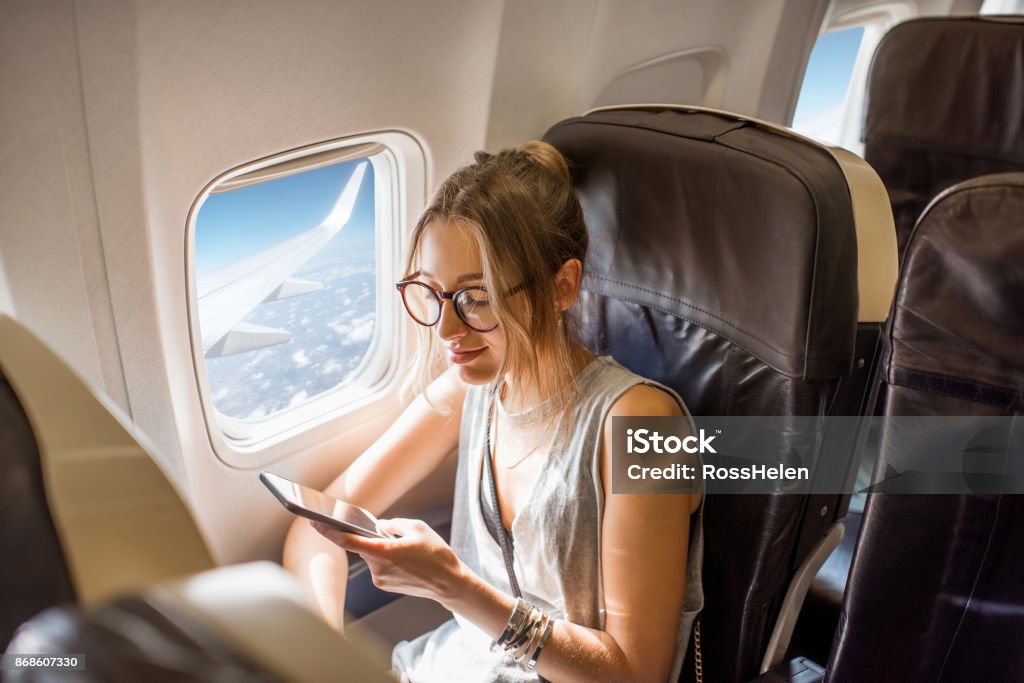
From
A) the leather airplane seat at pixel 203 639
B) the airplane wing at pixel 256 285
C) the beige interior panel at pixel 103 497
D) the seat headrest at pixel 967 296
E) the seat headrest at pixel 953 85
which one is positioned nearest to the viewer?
the leather airplane seat at pixel 203 639

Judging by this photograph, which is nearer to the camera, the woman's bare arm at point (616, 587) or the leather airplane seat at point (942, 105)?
the woman's bare arm at point (616, 587)

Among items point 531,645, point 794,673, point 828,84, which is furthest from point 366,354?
point 828,84

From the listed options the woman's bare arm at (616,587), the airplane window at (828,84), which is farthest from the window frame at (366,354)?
the airplane window at (828,84)

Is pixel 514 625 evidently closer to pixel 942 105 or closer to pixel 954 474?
pixel 954 474

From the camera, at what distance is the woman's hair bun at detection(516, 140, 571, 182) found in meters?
1.54

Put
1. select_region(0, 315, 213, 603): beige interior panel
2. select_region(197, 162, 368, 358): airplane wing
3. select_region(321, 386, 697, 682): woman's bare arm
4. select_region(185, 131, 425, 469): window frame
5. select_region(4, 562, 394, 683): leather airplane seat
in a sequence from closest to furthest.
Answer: select_region(4, 562, 394, 683): leather airplane seat → select_region(0, 315, 213, 603): beige interior panel → select_region(321, 386, 697, 682): woman's bare arm → select_region(185, 131, 425, 469): window frame → select_region(197, 162, 368, 358): airplane wing

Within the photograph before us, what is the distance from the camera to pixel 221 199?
164cm

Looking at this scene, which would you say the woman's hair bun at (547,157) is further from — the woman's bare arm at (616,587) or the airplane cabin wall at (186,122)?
the woman's bare arm at (616,587)

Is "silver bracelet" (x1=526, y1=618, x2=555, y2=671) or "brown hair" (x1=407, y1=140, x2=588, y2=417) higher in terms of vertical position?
"brown hair" (x1=407, y1=140, x2=588, y2=417)

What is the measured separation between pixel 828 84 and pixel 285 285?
253 centimetres

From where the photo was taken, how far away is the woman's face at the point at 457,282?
1.42 meters

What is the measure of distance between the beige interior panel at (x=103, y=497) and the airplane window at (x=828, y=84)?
10.2 feet

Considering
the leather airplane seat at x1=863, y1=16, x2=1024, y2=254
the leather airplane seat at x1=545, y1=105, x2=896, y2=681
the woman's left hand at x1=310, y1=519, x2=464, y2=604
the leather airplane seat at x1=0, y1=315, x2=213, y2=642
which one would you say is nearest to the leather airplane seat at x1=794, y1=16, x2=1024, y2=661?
the leather airplane seat at x1=863, y1=16, x2=1024, y2=254

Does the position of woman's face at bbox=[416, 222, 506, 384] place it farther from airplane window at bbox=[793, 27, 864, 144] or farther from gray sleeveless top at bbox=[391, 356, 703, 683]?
airplane window at bbox=[793, 27, 864, 144]
